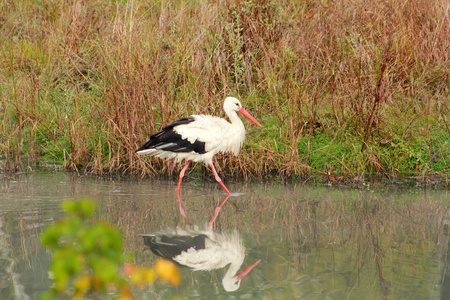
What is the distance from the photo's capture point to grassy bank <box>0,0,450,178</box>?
6.59 metres

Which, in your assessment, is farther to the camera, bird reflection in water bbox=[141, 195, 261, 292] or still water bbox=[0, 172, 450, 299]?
bird reflection in water bbox=[141, 195, 261, 292]

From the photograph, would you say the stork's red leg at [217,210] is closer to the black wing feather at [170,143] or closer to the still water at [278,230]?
the still water at [278,230]

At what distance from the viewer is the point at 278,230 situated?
4.54 meters

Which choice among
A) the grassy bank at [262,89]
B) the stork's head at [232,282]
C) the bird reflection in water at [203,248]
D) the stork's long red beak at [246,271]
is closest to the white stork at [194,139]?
the grassy bank at [262,89]

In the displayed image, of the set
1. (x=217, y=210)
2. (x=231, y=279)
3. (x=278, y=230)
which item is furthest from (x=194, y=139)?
(x=231, y=279)

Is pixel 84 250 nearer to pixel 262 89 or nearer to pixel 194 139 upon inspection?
pixel 194 139

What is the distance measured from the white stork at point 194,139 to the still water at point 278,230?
15.1 inches

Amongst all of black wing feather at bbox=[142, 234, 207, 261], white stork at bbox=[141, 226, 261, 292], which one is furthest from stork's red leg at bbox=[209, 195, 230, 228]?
black wing feather at bbox=[142, 234, 207, 261]

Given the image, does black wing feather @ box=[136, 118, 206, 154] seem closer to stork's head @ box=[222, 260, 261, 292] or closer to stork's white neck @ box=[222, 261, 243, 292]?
stork's white neck @ box=[222, 261, 243, 292]

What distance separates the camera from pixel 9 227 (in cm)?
450

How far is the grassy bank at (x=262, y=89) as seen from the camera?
6.59 metres

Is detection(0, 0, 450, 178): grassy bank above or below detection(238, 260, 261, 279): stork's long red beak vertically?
above

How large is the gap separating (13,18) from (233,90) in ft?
16.9

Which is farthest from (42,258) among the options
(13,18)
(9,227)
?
(13,18)
